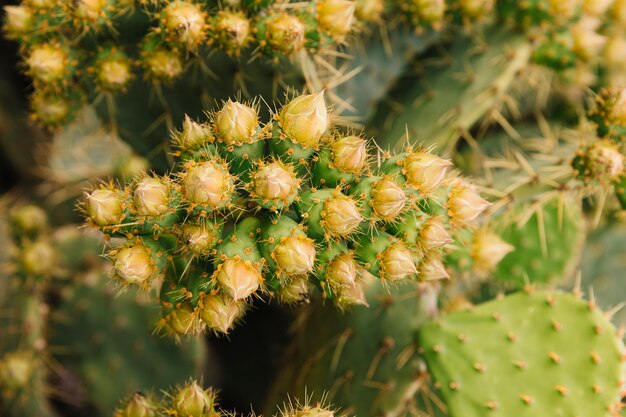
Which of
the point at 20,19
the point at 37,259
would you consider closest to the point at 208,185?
the point at 20,19

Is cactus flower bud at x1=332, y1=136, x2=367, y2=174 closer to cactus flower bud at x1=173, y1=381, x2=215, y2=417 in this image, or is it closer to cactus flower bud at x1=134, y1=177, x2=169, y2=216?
cactus flower bud at x1=134, y1=177, x2=169, y2=216

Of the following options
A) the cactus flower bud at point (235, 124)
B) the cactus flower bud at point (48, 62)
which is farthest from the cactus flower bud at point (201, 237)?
the cactus flower bud at point (48, 62)

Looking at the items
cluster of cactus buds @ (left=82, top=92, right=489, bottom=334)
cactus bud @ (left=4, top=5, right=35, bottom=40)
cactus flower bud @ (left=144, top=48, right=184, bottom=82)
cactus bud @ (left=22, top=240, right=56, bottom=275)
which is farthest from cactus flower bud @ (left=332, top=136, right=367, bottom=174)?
cactus bud @ (left=22, top=240, right=56, bottom=275)

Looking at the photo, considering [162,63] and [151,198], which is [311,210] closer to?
[151,198]

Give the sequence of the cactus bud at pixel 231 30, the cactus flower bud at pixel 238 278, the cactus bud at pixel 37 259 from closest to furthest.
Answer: the cactus flower bud at pixel 238 278
the cactus bud at pixel 231 30
the cactus bud at pixel 37 259

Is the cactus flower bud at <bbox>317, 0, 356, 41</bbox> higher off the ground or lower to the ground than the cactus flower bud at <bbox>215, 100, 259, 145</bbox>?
higher

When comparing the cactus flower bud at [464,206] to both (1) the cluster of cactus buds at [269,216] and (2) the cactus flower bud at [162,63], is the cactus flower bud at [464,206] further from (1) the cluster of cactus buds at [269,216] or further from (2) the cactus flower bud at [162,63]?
(2) the cactus flower bud at [162,63]
